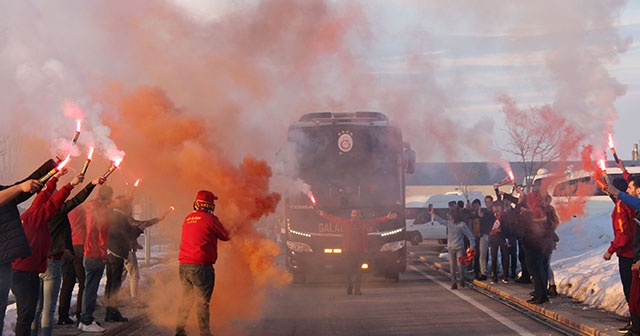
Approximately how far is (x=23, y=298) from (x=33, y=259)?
408 millimetres

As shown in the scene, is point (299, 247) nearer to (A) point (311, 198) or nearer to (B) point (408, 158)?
(A) point (311, 198)

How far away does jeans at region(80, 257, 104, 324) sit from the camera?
1140cm

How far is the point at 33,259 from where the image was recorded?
26.5 ft

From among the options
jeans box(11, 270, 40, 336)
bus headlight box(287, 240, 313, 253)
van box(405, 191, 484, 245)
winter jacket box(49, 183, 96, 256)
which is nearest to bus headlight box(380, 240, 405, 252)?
bus headlight box(287, 240, 313, 253)

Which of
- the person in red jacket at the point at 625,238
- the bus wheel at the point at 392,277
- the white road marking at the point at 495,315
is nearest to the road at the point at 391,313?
the white road marking at the point at 495,315

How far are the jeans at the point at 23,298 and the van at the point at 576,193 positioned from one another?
1119 inches

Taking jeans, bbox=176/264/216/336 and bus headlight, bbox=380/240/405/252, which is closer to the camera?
jeans, bbox=176/264/216/336

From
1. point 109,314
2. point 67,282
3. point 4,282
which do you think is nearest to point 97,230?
point 67,282

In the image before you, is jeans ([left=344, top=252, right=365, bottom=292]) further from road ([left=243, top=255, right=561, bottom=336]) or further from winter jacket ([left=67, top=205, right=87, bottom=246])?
winter jacket ([left=67, top=205, right=87, bottom=246])


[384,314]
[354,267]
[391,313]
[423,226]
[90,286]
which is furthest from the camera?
[423,226]

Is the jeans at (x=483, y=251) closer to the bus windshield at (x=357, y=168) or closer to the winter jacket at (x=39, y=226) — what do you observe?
the bus windshield at (x=357, y=168)

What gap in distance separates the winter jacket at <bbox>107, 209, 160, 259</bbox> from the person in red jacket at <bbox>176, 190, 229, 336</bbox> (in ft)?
10.0

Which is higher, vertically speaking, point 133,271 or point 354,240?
point 354,240

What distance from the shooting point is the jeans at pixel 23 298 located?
799cm
